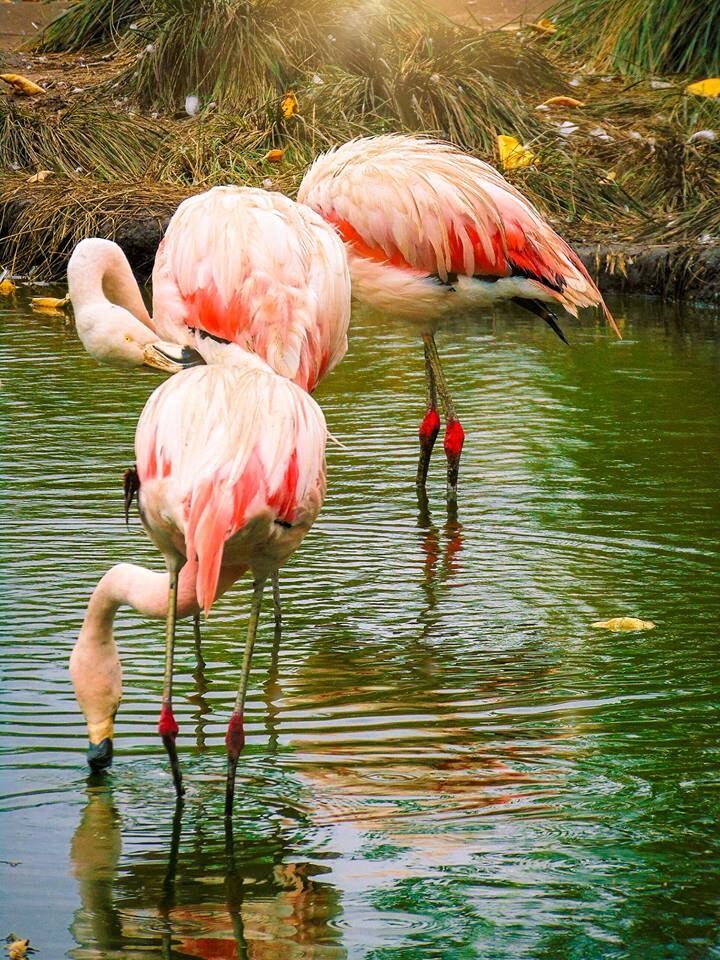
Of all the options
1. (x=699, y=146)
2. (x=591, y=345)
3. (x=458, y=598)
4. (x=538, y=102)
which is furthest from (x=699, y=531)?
(x=538, y=102)

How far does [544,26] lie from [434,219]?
367 inches

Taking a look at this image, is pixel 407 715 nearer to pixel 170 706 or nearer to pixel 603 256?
pixel 170 706

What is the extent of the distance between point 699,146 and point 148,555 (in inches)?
291

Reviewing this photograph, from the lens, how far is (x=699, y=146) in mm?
11844

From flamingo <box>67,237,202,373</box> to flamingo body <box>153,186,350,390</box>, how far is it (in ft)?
0.58

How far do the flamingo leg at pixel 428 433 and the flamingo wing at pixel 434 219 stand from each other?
46 centimetres

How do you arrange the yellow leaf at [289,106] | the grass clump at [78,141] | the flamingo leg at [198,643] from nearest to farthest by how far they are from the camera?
the flamingo leg at [198,643] < the grass clump at [78,141] < the yellow leaf at [289,106]

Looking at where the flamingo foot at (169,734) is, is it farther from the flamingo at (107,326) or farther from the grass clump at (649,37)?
the grass clump at (649,37)

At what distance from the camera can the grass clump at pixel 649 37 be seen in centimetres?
1366

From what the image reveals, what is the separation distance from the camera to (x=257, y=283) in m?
5.06

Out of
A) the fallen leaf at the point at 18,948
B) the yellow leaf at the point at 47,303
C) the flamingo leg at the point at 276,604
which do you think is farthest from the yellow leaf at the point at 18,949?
the yellow leaf at the point at 47,303

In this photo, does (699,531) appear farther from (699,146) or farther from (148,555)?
(699,146)

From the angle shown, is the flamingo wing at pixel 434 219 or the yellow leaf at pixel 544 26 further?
the yellow leaf at pixel 544 26

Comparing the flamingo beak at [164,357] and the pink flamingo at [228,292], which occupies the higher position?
the pink flamingo at [228,292]
